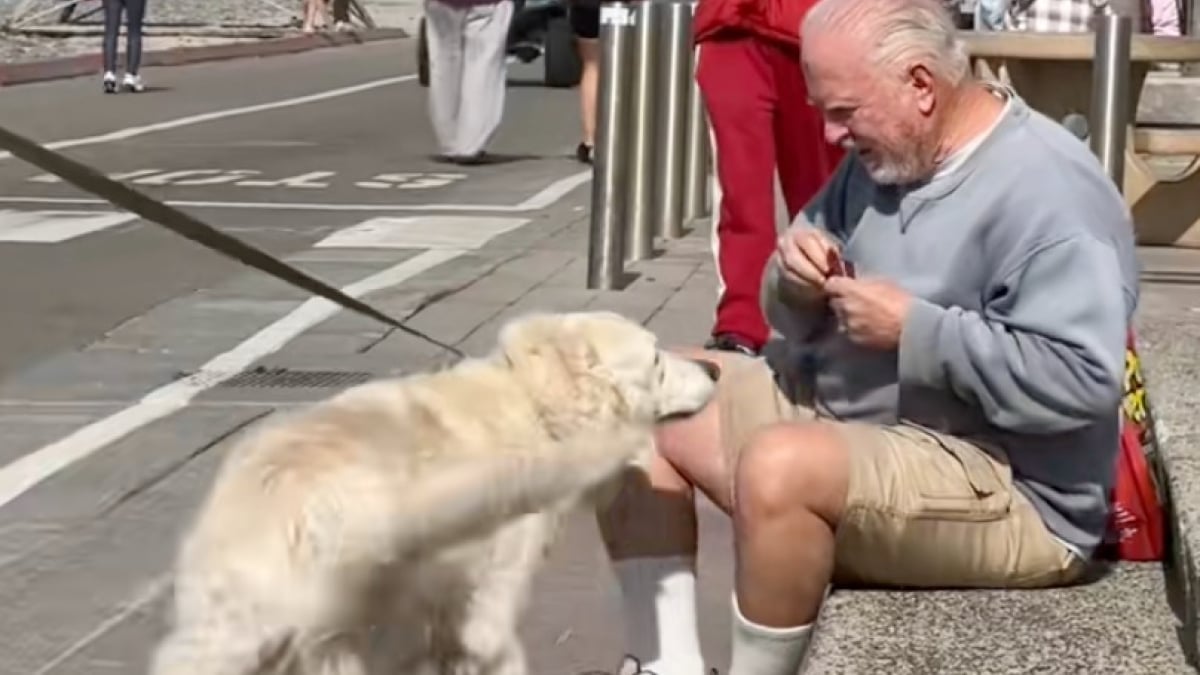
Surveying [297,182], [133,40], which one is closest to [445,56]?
[297,182]

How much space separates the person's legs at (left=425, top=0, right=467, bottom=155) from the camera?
15.5 metres

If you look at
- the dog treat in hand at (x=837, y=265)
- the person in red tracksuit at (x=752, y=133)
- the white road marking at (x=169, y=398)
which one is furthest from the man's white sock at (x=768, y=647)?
the person in red tracksuit at (x=752, y=133)

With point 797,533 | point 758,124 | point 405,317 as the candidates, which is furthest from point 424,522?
point 405,317

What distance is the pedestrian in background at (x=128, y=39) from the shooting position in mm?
22953

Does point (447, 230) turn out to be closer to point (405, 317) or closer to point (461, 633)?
point (405, 317)

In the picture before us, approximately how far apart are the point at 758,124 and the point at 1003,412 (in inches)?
152

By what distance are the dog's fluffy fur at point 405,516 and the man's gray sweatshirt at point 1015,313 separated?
0.48 m

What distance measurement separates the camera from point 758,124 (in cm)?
749

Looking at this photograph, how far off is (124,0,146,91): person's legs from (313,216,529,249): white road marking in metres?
11.4

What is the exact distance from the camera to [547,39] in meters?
25.0

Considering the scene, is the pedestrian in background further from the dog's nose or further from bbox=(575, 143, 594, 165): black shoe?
the dog's nose

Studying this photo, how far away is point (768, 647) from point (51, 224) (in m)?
8.59

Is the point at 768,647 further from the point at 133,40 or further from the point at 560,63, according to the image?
the point at 560,63

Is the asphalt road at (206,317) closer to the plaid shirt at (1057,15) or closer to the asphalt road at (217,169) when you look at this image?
the asphalt road at (217,169)
